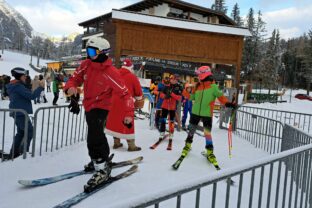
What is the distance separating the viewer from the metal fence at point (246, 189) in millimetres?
2002

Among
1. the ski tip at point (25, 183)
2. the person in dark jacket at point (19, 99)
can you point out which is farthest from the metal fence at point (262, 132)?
the ski tip at point (25, 183)

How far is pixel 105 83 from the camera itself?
467 cm

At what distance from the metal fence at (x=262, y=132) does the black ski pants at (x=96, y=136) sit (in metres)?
5.93

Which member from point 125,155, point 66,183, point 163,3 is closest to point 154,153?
point 125,155

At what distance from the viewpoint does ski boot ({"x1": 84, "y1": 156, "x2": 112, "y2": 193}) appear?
4398 millimetres

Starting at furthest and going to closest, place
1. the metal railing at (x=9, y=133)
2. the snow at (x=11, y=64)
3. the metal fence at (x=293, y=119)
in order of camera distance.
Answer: the snow at (x=11, y=64)
the metal fence at (x=293, y=119)
the metal railing at (x=9, y=133)

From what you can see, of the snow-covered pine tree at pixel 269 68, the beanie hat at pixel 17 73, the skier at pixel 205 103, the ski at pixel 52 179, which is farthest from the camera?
the snow-covered pine tree at pixel 269 68

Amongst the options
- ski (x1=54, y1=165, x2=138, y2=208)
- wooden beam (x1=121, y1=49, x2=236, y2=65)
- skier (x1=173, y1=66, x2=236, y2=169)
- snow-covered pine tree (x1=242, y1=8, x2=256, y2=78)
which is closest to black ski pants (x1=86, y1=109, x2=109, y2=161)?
ski (x1=54, y1=165, x2=138, y2=208)

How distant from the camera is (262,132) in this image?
10281 mm

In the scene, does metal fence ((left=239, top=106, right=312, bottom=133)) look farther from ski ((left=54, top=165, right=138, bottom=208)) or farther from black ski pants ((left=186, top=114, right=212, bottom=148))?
ski ((left=54, top=165, right=138, bottom=208))

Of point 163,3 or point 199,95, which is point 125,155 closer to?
point 199,95

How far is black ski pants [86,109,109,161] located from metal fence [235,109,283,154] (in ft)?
19.5

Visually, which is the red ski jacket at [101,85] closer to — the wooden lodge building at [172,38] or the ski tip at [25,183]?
the ski tip at [25,183]

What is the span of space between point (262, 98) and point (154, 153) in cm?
4544
